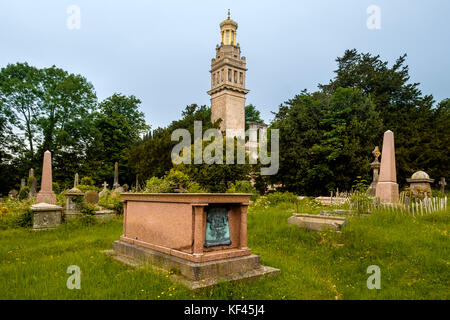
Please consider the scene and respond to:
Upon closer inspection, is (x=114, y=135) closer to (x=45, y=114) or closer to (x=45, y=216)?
(x=45, y=114)

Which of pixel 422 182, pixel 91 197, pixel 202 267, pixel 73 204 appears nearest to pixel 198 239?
pixel 202 267

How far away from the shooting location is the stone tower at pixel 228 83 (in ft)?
117

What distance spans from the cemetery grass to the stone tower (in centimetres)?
2692

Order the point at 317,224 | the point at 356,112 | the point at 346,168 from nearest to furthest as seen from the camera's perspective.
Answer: the point at 317,224
the point at 346,168
the point at 356,112

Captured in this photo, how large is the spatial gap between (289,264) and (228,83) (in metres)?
31.5

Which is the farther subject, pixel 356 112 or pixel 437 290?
pixel 356 112

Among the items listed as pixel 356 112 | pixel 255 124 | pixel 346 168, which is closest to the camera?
pixel 346 168

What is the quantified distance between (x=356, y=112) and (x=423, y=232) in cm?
1754

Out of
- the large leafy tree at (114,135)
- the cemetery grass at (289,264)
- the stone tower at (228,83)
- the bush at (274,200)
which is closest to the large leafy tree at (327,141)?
the bush at (274,200)

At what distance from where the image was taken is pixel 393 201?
10.8m

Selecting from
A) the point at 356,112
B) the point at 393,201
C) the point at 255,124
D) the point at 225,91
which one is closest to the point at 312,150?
the point at 356,112

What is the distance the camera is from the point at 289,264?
616 centimetres

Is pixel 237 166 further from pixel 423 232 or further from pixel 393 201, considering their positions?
pixel 423 232

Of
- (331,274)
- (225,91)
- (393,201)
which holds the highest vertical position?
(225,91)
